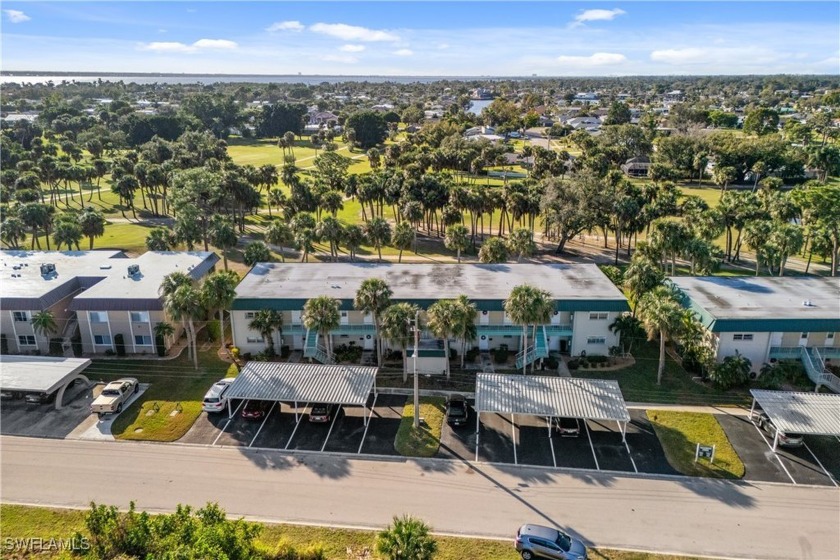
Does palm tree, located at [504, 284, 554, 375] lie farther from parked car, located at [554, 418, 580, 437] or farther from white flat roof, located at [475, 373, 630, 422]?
parked car, located at [554, 418, 580, 437]

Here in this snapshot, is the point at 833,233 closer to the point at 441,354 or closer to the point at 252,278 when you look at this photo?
the point at 441,354

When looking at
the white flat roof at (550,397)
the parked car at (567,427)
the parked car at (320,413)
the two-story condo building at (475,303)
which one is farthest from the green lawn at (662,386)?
the parked car at (320,413)

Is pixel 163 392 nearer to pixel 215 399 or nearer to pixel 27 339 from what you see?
pixel 215 399

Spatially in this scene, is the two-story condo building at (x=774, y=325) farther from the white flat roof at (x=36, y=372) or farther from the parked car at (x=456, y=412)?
the white flat roof at (x=36, y=372)

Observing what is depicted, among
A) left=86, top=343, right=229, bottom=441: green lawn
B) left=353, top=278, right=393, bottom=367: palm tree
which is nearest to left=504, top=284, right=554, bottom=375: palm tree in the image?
left=353, top=278, right=393, bottom=367: palm tree

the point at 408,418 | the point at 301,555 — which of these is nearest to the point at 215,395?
the point at 408,418

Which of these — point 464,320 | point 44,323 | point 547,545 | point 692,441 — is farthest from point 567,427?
point 44,323
